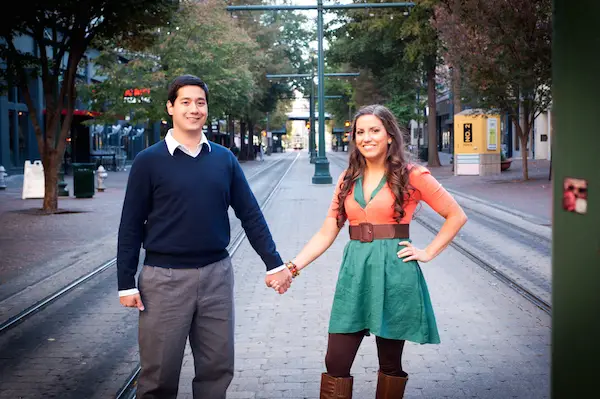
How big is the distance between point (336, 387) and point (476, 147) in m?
29.7

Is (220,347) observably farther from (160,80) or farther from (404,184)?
(160,80)

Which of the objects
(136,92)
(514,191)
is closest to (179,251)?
(514,191)

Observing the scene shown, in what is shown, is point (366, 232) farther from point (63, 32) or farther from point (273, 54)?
point (273, 54)

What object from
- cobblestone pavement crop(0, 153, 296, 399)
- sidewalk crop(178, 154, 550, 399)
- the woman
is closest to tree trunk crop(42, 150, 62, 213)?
sidewalk crop(178, 154, 550, 399)

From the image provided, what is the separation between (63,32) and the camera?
1769cm

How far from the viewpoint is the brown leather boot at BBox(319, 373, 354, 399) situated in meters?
3.56

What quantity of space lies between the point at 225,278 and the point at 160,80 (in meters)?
27.5

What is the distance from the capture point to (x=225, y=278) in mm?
3650

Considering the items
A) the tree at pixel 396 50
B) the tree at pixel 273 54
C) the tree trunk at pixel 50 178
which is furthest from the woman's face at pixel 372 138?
the tree at pixel 273 54

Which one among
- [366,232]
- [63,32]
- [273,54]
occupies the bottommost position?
[366,232]

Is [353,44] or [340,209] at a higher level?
[353,44]

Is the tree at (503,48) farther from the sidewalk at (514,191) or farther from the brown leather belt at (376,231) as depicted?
the brown leather belt at (376,231)

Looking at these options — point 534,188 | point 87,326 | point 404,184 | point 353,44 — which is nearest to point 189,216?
point 404,184

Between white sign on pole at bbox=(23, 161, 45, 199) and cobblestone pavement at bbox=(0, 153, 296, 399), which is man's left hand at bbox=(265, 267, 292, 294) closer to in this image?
cobblestone pavement at bbox=(0, 153, 296, 399)
